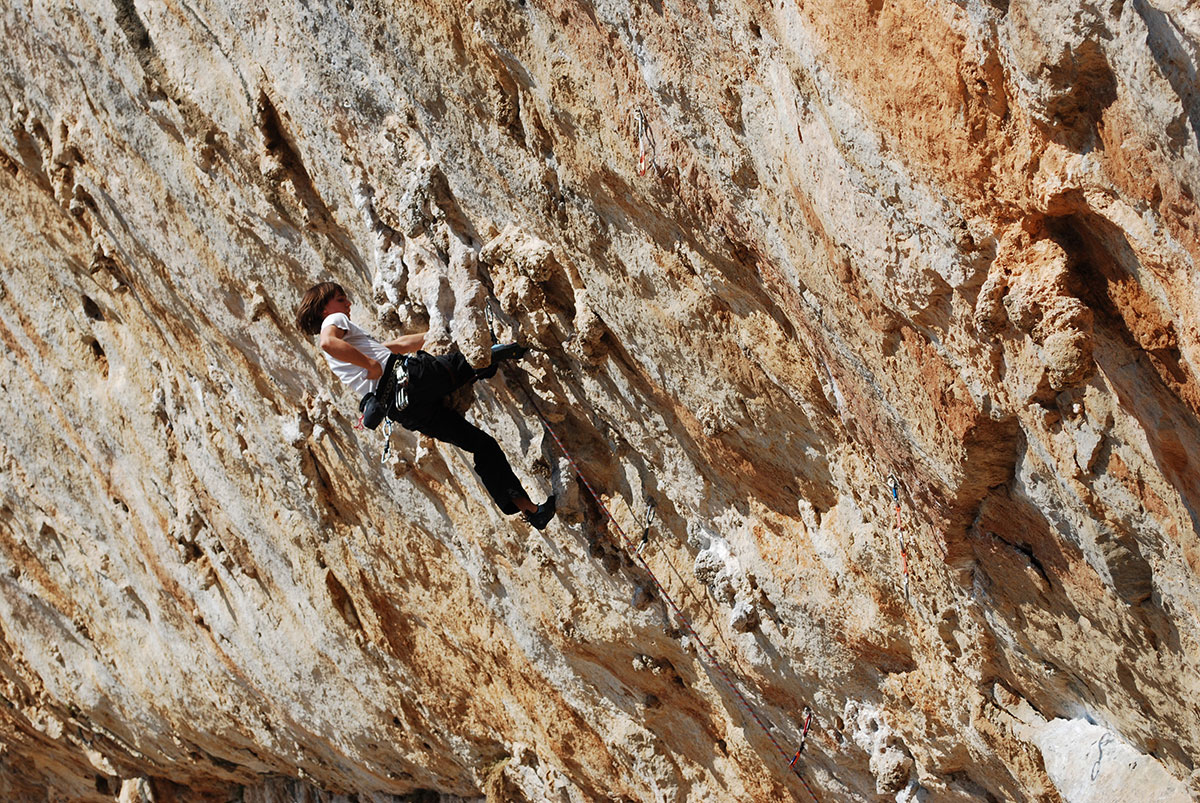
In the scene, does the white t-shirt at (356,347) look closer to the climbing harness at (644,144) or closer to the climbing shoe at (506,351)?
the climbing shoe at (506,351)

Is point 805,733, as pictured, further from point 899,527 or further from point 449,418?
point 449,418

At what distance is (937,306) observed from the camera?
344 centimetres

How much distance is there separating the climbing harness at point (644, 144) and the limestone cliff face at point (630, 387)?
0.02m

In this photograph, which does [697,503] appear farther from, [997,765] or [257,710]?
[257,710]

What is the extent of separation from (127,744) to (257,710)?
6.26 ft

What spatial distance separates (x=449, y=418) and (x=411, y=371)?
0.34 m

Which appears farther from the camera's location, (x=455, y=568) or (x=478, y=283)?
(x=455, y=568)

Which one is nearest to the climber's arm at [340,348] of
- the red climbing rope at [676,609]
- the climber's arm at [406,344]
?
the climber's arm at [406,344]

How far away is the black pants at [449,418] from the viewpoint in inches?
192

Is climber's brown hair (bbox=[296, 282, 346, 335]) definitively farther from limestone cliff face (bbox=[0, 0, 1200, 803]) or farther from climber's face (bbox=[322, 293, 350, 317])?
limestone cliff face (bbox=[0, 0, 1200, 803])

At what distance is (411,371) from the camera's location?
484cm

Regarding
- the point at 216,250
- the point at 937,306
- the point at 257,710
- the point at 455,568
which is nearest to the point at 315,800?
the point at 257,710

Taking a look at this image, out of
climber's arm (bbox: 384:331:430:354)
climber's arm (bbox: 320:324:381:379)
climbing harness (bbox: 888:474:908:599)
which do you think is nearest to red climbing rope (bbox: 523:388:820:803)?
climber's arm (bbox: 384:331:430:354)

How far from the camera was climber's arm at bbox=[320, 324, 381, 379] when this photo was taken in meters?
4.73
